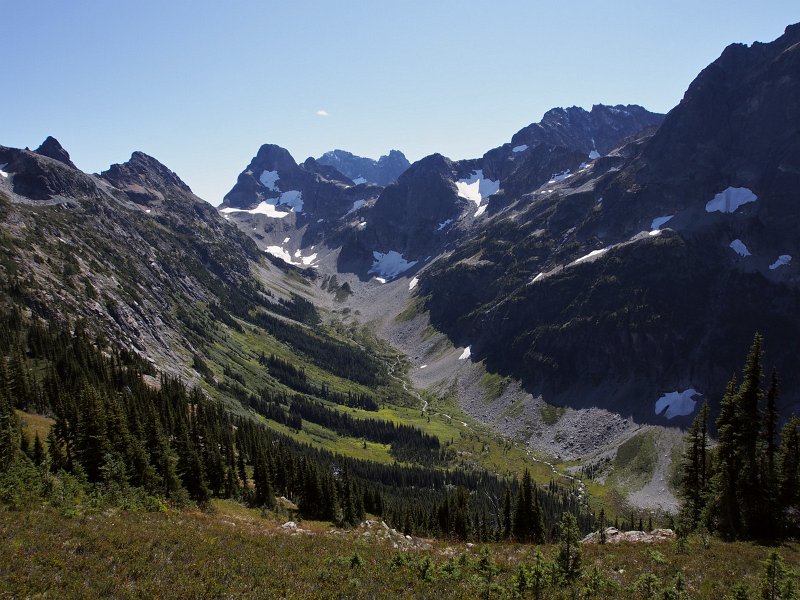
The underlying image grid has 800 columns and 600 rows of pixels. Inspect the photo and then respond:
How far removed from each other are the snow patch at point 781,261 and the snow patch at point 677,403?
232ft

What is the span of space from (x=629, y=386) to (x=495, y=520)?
99727 mm

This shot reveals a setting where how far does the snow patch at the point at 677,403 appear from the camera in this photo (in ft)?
541

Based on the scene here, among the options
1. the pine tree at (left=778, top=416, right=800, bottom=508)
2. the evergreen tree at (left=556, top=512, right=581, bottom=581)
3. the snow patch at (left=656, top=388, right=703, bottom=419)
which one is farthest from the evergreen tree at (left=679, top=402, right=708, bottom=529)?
the snow patch at (left=656, top=388, right=703, bottom=419)

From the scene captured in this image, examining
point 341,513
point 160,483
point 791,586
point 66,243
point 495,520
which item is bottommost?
point 495,520

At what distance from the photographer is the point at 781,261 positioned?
198125 mm

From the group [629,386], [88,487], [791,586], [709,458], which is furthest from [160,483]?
[629,386]

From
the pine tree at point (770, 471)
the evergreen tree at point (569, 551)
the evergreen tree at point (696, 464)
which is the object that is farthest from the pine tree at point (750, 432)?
the evergreen tree at point (569, 551)

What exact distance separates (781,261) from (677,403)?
84.4m

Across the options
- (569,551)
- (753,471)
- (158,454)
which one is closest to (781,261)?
(753,471)

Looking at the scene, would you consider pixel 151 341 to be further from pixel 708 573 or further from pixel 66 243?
pixel 708 573

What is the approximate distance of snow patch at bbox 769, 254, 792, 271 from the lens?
7746 inches

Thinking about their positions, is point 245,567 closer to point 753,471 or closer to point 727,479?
point 727,479

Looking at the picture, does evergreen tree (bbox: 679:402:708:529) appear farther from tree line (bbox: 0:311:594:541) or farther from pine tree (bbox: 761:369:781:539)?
tree line (bbox: 0:311:594:541)

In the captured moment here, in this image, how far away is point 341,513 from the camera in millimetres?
74125
